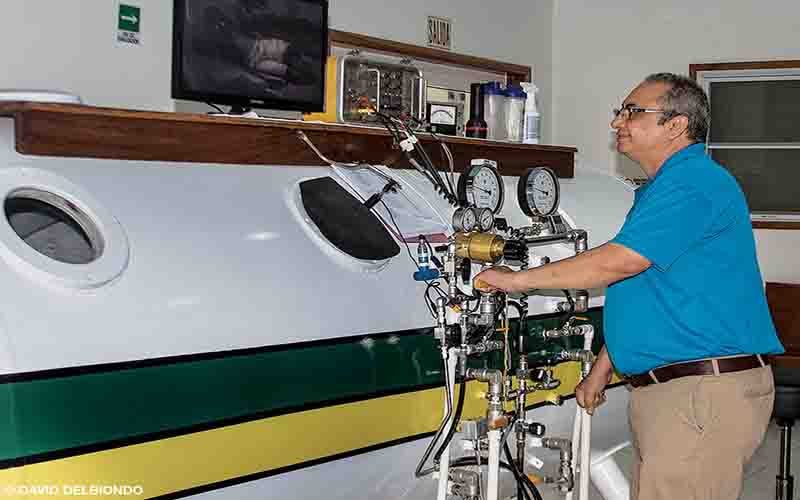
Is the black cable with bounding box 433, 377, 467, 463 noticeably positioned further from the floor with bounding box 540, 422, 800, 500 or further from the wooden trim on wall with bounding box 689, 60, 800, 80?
the wooden trim on wall with bounding box 689, 60, 800, 80

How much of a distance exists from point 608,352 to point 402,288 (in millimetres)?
603

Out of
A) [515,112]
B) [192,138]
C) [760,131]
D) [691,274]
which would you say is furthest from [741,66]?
[192,138]

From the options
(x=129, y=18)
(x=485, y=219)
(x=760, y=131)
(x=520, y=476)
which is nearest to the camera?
(x=485, y=219)

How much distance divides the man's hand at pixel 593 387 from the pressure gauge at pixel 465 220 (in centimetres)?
68

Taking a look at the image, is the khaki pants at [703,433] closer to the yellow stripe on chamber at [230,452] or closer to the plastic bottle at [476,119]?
the yellow stripe on chamber at [230,452]

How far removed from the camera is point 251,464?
2.28 m

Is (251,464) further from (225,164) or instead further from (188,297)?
(225,164)

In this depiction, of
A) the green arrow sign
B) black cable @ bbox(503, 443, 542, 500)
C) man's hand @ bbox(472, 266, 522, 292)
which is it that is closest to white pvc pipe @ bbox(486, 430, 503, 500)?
black cable @ bbox(503, 443, 542, 500)

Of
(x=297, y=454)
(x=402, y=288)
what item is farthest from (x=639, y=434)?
(x=297, y=454)

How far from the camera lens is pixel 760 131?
23.1 feet

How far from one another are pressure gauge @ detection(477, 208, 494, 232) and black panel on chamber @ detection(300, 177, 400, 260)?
242mm

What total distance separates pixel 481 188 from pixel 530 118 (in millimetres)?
994

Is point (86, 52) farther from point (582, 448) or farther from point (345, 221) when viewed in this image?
point (582, 448)

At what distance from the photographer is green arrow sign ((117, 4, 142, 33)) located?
486 centimetres
